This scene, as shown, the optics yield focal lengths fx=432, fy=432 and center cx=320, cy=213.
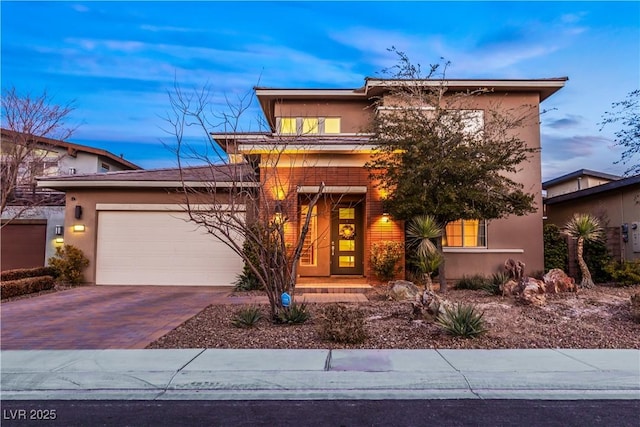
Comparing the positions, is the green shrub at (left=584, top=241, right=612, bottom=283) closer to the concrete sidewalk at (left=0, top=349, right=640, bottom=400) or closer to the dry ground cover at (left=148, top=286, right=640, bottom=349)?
the dry ground cover at (left=148, top=286, right=640, bottom=349)

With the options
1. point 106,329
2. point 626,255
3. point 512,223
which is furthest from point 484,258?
point 106,329

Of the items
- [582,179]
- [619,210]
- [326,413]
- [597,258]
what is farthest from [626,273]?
[326,413]

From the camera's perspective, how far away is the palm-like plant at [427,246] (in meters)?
11.2

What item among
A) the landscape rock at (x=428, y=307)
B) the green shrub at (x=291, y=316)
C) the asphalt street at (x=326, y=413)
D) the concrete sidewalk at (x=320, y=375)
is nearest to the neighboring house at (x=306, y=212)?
the green shrub at (x=291, y=316)

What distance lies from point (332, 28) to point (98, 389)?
450 inches

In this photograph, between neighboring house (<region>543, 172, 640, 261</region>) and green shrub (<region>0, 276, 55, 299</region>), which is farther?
neighboring house (<region>543, 172, 640, 261</region>)

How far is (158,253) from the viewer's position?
14875mm

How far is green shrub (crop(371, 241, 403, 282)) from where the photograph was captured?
13.2 m

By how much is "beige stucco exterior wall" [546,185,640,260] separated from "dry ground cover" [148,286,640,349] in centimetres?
647

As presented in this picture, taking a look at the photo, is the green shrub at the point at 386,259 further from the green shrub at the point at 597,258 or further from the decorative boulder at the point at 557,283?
the green shrub at the point at 597,258

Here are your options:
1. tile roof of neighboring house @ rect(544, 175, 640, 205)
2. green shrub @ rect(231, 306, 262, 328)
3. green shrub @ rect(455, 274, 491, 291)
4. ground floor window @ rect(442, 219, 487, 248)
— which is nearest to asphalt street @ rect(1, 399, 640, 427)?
green shrub @ rect(231, 306, 262, 328)

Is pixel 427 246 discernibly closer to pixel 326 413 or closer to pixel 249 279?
pixel 249 279

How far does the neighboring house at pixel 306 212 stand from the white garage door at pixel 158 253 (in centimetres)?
3

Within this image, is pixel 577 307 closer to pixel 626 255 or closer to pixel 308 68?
pixel 626 255
